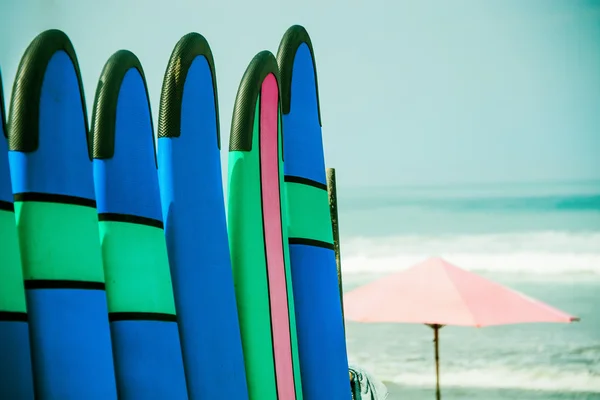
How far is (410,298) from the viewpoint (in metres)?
4.25

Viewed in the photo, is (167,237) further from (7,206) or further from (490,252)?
(490,252)

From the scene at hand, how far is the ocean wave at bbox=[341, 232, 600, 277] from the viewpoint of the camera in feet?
28.7

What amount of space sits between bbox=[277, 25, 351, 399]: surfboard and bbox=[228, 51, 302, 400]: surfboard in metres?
0.07

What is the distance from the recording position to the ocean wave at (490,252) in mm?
8742

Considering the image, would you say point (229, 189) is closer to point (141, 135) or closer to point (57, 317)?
point (141, 135)

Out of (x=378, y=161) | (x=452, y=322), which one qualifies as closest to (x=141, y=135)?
(x=452, y=322)

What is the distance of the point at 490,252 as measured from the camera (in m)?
9.41

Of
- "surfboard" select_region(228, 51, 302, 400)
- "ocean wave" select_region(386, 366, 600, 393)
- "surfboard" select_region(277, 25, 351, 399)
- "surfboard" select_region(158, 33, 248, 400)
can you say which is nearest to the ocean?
"ocean wave" select_region(386, 366, 600, 393)

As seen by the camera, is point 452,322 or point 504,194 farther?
point 504,194

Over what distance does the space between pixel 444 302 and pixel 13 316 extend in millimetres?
3462

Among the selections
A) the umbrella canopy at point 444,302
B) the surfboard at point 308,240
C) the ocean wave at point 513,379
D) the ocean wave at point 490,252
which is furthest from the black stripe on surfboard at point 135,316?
the ocean wave at point 490,252

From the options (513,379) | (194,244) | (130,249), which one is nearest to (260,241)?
(194,244)

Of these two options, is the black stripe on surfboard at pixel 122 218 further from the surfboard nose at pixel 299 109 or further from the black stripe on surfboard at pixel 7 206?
the surfboard nose at pixel 299 109

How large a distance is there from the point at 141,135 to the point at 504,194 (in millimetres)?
8236
